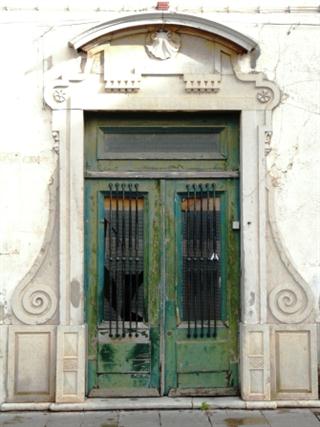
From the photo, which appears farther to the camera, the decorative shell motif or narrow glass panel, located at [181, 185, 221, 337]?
narrow glass panel, located at [181, 185, 221, 337]

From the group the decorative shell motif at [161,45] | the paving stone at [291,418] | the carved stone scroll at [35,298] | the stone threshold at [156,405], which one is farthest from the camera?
the decorative shell motif at [161,45]

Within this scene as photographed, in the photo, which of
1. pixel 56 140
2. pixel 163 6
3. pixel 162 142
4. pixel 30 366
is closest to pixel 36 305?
pixel 30 366

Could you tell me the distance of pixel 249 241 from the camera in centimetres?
668

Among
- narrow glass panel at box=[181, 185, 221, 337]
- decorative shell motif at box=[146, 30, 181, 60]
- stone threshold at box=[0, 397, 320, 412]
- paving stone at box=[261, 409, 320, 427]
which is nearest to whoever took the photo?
paving stone at box=[261, 409, 320, 427]

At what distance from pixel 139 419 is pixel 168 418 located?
0.93 feet

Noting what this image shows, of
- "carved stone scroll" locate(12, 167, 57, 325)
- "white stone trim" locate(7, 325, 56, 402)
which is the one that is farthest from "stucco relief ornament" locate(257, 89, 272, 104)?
"white stone trim" locate(7, 325, 56, 402)

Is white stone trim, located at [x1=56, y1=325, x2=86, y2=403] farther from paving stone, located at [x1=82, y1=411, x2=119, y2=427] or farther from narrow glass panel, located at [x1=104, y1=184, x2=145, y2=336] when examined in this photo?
narrow glass panel, located at [x1=104, y1=184, x2=145, y2=336]

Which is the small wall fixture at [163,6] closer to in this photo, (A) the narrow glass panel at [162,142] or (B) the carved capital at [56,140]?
(A) the narrow glass panel at [162,142]

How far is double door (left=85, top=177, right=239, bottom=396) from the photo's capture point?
267 inches

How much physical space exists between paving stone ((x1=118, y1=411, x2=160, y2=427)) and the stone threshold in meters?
0.09

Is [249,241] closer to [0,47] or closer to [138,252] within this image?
[138,252]

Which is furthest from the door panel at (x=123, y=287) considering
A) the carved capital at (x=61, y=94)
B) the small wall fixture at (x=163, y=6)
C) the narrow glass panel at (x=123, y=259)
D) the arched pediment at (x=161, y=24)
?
the small wall fixture at (x=163, y=6)

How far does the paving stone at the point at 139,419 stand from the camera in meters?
6.10

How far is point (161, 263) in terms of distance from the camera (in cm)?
682
